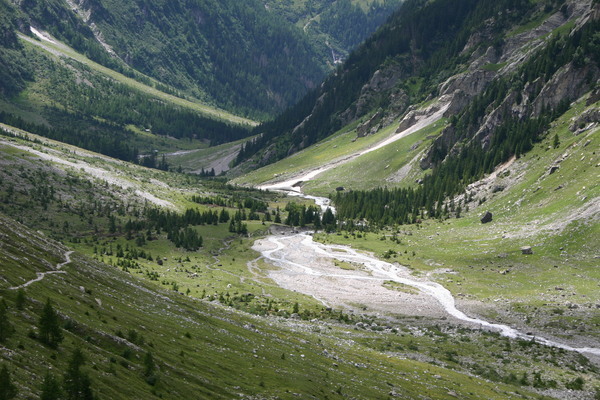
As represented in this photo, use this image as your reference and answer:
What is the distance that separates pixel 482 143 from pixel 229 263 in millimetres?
109342

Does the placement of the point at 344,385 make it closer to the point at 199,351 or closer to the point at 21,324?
the point at 199,351

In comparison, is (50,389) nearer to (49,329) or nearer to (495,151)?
(49,329)

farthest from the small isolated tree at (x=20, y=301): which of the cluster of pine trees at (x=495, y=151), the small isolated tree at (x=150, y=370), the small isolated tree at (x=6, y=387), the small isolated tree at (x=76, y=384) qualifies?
the cluster of pine trees at (x=495, y=151)

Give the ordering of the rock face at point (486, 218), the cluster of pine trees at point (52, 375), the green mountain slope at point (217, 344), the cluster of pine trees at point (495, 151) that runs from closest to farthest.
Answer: the cluster of pine trees at point (52, 375) → the green mountain slope at point (217, 344) → the rock face at point (486, 218) → the cluster of pine trees at point (495, 151)

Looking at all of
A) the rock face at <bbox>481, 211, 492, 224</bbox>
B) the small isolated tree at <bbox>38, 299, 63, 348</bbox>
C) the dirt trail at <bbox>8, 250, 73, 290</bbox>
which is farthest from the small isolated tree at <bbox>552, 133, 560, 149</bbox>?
the small isolated tree at <bbox>38, 299, 63, 348</bbox>

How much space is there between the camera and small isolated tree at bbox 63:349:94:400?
2423cm

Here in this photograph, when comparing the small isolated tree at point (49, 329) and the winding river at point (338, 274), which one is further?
the winding river at point (338, 274)

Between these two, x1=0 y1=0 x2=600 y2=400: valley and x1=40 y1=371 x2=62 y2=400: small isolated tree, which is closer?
x1=40 y1=371 x2=62 y2=400: small isolated tree

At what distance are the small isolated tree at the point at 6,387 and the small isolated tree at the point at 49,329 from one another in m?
5.75

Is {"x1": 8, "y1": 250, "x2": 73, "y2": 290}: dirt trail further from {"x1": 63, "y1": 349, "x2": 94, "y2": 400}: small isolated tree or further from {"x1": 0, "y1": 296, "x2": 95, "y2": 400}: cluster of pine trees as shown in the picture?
{"x1": 63, "y1": 349, "x2": 94, "y2": 400}: small isolated tree

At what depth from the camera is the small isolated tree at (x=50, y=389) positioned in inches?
→ 902

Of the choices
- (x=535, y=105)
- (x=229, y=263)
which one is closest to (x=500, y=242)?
(x=229, y=263)

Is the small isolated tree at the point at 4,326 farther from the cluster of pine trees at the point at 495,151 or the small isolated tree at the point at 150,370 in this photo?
the cluster of pine trees at the point at 495,151

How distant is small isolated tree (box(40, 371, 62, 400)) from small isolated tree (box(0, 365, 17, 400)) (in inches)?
41.4
